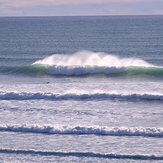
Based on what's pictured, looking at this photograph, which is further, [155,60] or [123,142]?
[155,60]

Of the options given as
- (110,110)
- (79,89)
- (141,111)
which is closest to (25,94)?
(79,89)

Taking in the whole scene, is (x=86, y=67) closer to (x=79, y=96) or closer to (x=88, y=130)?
(x=79, y=96)

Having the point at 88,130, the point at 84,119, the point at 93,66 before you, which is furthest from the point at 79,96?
the point at 93,66

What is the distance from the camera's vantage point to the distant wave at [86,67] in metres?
29.6

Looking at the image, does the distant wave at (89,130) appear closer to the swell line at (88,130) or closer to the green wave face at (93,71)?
the swell line at (88,130)

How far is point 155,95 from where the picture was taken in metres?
19.8

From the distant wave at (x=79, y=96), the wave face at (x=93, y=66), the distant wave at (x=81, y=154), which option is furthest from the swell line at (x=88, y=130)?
the wave face at (x=93, y=66)

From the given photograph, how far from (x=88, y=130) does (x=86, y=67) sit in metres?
16.2

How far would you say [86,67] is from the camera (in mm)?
30469

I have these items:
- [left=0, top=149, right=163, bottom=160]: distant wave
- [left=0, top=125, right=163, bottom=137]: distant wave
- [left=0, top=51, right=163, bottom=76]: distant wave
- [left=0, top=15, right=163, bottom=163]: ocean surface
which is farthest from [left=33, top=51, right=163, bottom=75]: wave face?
[left=0, top=149, right=163, bottom=160]: distant wave

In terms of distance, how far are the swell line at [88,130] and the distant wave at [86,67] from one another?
1486 centimetres

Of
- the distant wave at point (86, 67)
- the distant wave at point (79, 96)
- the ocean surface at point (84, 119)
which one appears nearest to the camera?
the ocean surface at point (84, 119)

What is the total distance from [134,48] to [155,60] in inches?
480

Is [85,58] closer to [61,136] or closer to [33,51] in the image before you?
[33,51]
